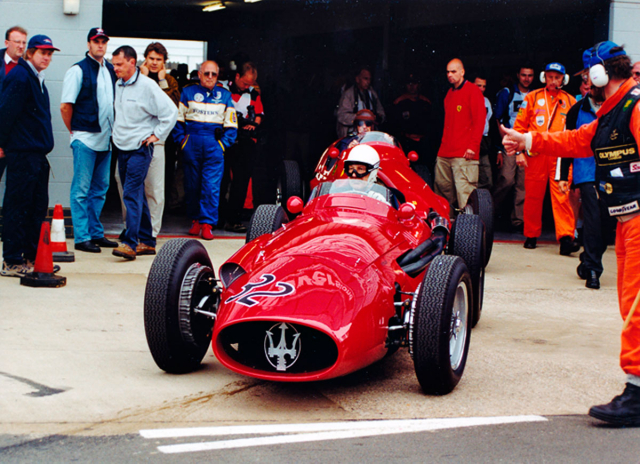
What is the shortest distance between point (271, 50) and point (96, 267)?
8.92m

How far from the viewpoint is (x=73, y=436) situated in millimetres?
3713

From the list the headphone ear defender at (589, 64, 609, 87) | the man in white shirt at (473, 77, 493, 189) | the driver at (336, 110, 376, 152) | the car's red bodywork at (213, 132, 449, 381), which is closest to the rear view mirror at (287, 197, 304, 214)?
the car's red bodywork at (213, 132, 449, 381)

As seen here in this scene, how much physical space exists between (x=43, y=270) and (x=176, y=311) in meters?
2.74

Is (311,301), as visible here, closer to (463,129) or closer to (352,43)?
(463,129)

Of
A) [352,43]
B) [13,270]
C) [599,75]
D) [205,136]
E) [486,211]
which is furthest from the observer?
[352,43]

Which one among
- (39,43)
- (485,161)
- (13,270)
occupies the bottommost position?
(13,270)

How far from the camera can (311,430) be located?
391cm

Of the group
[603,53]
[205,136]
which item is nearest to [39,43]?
[205,136]

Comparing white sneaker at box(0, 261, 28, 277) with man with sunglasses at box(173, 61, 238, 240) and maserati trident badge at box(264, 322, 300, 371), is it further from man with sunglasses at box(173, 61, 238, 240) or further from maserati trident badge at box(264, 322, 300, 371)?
maserati trident badge at box(264, 322, 300, 371)

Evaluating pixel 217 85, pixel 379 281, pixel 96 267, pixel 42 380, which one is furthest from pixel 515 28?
pixel 42 380

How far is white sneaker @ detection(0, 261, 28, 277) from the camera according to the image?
720cm

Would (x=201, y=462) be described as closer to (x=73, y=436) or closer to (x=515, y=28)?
(x=73, y=436)

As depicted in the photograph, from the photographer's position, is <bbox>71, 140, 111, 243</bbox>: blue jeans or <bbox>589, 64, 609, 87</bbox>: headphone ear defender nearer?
<bbox>589, 64, 609, 87</bbox>: headphone ear defender

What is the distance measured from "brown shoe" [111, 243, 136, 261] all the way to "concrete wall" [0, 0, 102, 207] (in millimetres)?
1898
